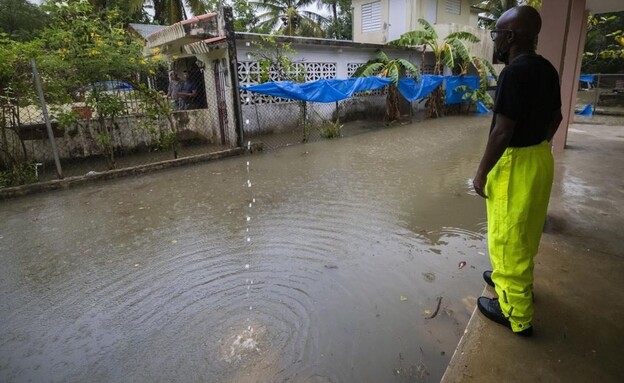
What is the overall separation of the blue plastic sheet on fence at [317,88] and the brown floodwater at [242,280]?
10.8ft

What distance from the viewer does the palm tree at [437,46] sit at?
44.1ft

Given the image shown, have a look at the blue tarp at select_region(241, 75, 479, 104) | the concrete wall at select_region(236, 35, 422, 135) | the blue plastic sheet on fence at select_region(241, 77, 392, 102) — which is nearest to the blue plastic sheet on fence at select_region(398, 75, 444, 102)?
the blue tarp at select_region(241, 75, 479, 104)

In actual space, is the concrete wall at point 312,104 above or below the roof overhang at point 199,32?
below

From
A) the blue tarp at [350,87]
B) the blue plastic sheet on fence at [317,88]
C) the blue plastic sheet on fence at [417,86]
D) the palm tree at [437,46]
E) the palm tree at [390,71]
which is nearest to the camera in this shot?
the blue plastic sheet on fence at [317,88]

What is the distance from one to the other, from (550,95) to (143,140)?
29.3ft

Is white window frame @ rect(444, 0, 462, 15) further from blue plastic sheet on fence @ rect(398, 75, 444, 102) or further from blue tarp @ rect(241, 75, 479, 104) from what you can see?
blue plastic sheet on fence @ rect(398, 75, 444, 102)

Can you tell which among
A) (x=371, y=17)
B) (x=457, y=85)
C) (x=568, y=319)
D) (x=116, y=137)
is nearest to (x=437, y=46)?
(x=457, y=85)

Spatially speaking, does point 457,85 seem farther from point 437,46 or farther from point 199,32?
point 199,32

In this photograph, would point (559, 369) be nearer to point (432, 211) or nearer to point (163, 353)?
point (163, 353)

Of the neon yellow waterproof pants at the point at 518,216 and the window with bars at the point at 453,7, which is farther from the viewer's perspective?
the window with bars at the point at 453,7

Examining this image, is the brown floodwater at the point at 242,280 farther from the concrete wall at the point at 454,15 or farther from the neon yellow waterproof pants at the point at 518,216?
the concrete wall at the point at 454,15

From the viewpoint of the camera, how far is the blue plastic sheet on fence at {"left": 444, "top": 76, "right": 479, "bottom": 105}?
1473 centimetres

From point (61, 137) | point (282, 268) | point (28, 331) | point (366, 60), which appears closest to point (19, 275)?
point (28, 331)

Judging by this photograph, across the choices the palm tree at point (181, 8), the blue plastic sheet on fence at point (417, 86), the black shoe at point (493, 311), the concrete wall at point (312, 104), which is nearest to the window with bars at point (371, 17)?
the concrete wall at point (312, 104)
